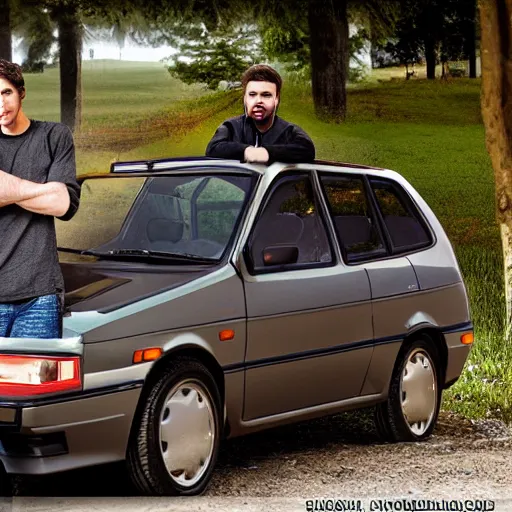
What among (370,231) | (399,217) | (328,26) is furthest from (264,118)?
(328,26)

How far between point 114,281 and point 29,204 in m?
1.04

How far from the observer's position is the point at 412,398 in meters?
8.61

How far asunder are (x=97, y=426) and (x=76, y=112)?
70.2 ft

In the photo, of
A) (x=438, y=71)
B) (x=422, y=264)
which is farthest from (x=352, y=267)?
(x=438, y=71)

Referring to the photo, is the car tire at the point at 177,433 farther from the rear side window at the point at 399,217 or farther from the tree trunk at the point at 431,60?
the tree trunk at the point at 431,60

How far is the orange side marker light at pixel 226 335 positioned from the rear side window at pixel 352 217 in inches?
51.4

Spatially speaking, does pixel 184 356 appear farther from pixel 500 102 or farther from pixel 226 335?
pixel 500 102

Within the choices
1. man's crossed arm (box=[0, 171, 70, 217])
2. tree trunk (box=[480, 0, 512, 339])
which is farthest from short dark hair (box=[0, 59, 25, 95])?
tree trunk (box=[480, 0, 512, 339])

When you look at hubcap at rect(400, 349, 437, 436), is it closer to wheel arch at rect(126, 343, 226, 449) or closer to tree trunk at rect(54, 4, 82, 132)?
→ wheel arch at rect(126, 343, 226, 449)

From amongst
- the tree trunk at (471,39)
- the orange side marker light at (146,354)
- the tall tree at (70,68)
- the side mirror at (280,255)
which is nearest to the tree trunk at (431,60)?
the tree trunk at (471,39)

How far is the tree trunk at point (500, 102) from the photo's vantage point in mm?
12438

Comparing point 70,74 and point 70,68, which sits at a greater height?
point 70,68

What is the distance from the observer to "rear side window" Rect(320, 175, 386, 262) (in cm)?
804

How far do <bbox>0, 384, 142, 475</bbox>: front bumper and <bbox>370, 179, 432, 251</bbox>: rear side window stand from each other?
286cm
